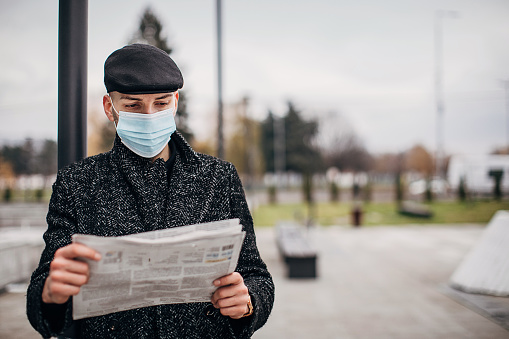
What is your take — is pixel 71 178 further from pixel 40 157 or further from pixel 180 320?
pixel 40 157

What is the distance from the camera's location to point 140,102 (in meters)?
1.53

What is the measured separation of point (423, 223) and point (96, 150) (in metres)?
18.3

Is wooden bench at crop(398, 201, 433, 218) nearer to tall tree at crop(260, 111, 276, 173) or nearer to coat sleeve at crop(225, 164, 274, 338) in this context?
coat sleeve at crop(225, 164, 274, 338)

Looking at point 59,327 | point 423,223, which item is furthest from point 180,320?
point 423,223

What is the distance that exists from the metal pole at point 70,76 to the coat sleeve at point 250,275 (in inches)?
35.6

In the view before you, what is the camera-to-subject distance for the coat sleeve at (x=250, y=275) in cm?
141

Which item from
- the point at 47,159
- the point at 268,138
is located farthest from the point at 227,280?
the point at 268,138

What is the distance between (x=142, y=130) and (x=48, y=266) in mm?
576

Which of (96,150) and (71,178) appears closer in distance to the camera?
(71,178)

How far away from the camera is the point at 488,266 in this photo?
6387 millimetres

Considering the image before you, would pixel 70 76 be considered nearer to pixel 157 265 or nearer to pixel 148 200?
pixel 148 200

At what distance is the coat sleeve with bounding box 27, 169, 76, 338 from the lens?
123 cm

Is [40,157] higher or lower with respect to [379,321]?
higher

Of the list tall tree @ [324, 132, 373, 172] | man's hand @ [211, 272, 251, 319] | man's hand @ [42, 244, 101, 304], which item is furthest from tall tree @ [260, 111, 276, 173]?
man's hand @ [42, 244, 101, 304]
